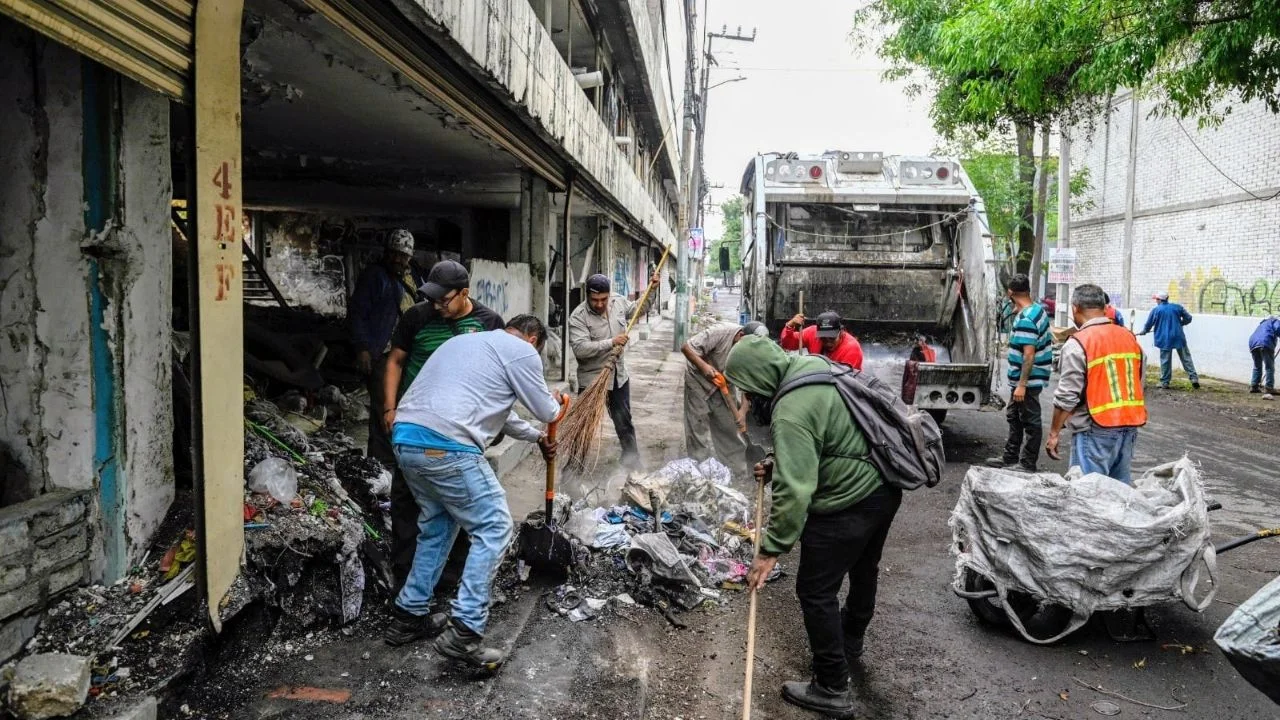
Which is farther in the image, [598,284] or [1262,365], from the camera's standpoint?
[1262,365]

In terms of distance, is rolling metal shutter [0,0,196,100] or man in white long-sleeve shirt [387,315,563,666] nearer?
rolling metal shutter [0,0,196,100]

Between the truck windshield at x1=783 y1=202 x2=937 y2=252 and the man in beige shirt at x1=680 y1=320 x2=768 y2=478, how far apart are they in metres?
2.86

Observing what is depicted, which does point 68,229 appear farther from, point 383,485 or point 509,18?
point 509,18

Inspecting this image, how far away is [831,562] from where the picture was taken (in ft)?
9.66

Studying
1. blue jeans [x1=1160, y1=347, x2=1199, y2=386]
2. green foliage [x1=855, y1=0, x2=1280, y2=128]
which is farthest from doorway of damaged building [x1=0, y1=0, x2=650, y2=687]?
blue jeans [x1=1160, y1=347, x2=1199, y2=386]

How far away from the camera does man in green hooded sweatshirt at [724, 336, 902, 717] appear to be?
278cm

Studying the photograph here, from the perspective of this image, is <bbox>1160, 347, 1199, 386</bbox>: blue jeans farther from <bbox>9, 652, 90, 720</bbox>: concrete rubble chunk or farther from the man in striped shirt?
<bbox>9, 652, 90, 720</bbox>: concrete rubble chunk

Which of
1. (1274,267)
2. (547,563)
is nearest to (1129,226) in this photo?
(1274,267)

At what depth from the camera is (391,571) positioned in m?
3.75

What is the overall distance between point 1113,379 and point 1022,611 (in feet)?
4.89

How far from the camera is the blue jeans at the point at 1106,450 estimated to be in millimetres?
4344

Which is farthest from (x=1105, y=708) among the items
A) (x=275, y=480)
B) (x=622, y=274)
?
(x=622, y=274)

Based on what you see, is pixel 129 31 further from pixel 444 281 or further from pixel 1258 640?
pixel 1258 640

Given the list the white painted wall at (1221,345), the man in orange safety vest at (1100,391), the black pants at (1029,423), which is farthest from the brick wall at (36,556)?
the white painted wall at (1221,345)
